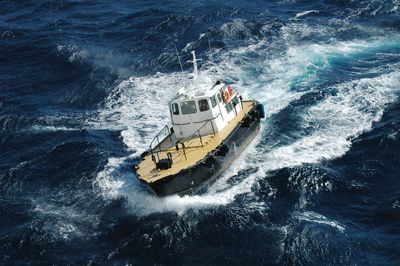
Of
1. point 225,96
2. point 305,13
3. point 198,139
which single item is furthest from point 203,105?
point 305,13

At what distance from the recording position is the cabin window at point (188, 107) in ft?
108

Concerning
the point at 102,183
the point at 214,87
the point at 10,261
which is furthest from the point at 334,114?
the point at 10,261

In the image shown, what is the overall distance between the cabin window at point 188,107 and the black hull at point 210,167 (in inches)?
106

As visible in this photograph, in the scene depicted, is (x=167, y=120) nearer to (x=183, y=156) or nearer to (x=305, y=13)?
(x=183, y=156)

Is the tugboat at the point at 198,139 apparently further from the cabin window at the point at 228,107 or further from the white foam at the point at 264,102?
the white foam at the point at 264,102

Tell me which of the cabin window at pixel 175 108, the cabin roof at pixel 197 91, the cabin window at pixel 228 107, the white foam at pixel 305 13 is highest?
the cabin roof at pixel 197 91


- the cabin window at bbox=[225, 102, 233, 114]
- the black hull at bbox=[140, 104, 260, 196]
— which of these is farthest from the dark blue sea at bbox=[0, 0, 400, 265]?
the cabin window at bbox=[225, 102, 233, 114]

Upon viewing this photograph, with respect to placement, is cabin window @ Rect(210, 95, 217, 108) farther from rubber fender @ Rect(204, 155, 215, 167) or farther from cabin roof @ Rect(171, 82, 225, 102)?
rubber fender @ Rect(204, 155, 215, 167)

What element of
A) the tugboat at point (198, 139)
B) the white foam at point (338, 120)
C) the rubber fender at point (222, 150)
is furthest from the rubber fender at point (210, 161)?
the white foam at point (338, 120)

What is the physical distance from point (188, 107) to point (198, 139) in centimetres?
198

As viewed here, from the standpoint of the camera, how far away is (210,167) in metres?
30.3

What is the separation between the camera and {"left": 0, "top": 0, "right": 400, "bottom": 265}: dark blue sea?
2617 cm

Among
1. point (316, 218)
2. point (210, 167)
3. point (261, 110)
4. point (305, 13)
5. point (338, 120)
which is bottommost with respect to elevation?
point (316, 218)

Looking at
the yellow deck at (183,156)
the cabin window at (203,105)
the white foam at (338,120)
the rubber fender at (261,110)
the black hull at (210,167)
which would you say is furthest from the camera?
the rubber fender at (261,110)
